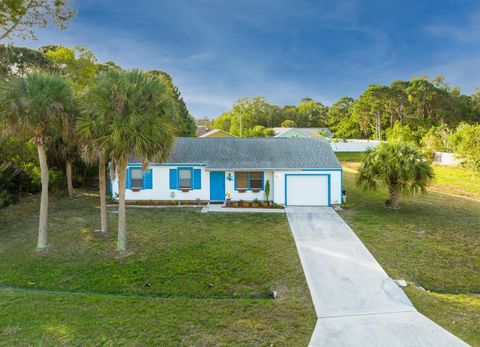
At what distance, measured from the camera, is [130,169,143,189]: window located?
17.6 metres

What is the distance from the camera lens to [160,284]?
792 cm

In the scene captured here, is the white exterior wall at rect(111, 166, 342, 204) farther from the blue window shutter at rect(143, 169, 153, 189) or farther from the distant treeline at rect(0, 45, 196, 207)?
the distant treeline at rect(0, 45, 196, 207)

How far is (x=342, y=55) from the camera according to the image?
96.4ft

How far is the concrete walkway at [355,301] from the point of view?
5426 millimetres

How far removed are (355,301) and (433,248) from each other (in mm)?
5478

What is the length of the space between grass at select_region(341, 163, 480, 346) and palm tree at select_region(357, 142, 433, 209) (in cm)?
147

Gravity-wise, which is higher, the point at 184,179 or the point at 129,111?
the point at 129,111

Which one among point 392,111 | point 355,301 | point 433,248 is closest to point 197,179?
point 433,248

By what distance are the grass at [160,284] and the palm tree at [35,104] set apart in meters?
3.78

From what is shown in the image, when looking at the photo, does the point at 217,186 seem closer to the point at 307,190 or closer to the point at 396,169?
the point at 307,190

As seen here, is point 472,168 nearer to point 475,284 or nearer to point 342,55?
point 342,55

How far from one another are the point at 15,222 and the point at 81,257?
7.45 metres

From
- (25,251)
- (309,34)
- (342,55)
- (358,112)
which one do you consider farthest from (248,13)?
(358,112)

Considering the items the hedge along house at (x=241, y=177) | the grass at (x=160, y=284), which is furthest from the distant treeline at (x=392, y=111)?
the grass at (x=160, y=284)
